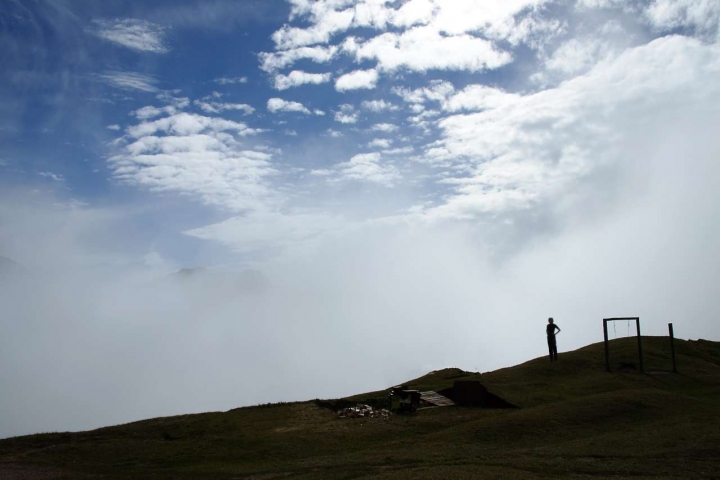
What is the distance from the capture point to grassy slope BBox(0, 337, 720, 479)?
16078 millimetres

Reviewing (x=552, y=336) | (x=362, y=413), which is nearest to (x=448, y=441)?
(x=362, y=413)

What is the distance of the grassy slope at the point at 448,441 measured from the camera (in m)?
16.1

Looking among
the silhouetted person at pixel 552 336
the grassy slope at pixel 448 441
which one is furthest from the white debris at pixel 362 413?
the silhouetted person at pixel 552 336

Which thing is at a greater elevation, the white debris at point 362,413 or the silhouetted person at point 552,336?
the silhouetted person at point 552,336

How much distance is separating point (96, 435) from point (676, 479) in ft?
73.9

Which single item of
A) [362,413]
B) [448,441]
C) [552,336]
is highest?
[552,336]

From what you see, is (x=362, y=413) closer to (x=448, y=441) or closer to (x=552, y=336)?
(x=448, y=441)

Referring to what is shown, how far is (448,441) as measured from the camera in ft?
66.5

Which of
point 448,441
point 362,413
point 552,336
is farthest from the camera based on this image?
point 552,336

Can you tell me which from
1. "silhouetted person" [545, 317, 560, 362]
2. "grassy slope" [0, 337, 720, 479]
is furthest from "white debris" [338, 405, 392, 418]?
"silhouetted person" [545, 317, 560, 362]

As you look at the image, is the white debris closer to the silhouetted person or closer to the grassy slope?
the grassy slope

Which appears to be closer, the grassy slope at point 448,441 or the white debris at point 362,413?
the grassy slope at point 448,441

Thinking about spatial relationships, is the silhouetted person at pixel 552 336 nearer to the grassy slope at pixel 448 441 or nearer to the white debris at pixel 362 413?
the grassy slope at pixel 448 441

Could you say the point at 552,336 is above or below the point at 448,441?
above
